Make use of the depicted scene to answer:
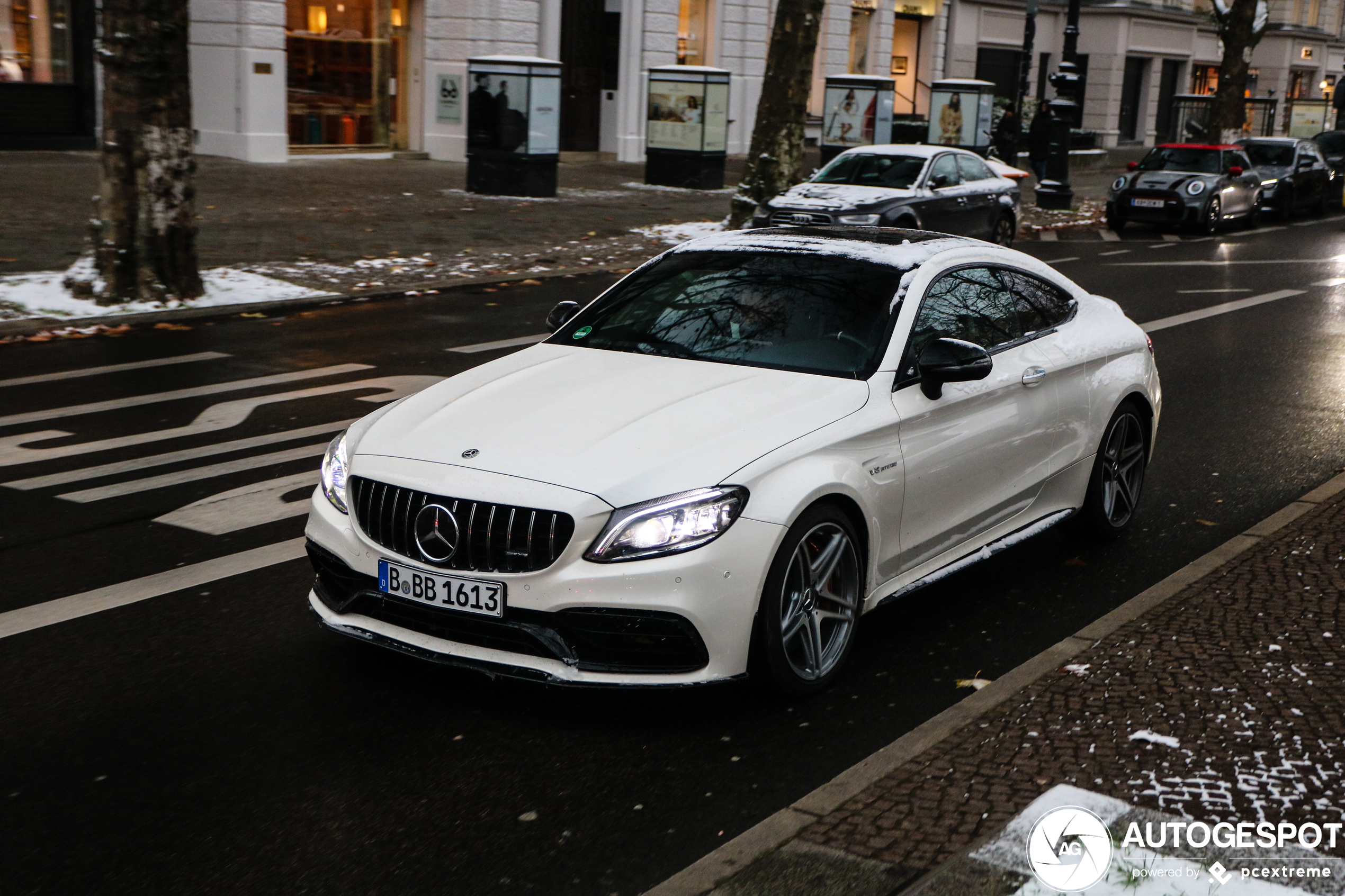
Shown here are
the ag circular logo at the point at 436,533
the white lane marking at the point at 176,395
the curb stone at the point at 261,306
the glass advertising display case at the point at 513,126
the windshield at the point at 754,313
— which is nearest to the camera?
the ag circular logo at the point at 436,533

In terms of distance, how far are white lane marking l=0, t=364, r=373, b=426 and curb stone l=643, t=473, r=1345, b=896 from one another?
6.33m

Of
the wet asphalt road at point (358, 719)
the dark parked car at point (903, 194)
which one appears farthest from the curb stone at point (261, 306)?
the wet asphalt road at point (358, 719)

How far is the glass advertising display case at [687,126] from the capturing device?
25938 millimetres

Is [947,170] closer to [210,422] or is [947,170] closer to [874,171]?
[874,171]

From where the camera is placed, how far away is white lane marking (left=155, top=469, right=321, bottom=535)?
6930mm

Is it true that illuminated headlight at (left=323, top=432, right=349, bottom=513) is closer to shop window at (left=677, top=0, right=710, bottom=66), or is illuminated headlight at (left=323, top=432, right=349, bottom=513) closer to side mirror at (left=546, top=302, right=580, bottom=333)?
side mirror at (left=546, top=302, right=580, bottom=333)

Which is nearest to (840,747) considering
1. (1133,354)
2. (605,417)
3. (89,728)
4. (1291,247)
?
(605,417)

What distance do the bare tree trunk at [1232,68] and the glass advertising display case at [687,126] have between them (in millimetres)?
17150

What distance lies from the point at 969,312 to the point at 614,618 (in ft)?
7.68

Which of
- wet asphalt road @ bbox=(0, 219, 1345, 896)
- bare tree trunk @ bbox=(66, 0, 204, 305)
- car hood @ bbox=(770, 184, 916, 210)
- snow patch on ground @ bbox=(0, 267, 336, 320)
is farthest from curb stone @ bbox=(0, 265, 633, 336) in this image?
wet asphalt road @ bbox=(0, 219, 1345, 896)

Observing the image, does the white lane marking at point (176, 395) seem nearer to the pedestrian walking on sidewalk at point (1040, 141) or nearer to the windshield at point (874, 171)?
the windshield at point (874, 171)

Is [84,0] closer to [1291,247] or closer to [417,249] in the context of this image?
[417,249]

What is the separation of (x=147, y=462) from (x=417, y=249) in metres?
9.82

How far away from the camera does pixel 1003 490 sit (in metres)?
6.04
